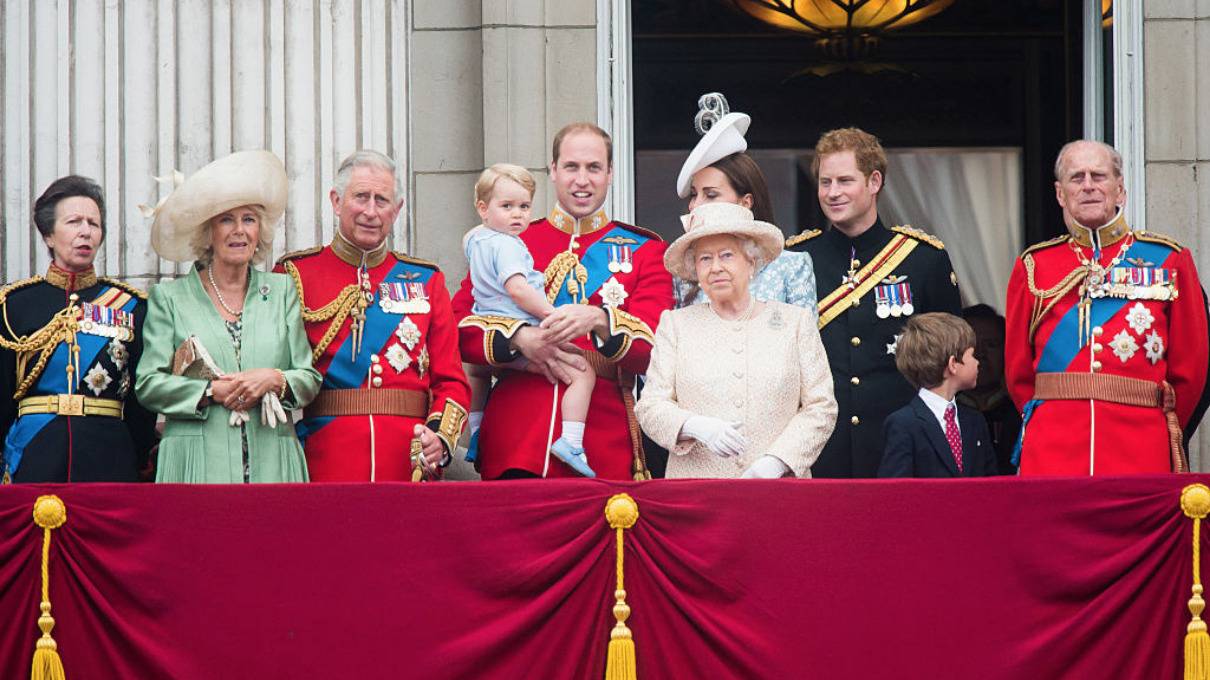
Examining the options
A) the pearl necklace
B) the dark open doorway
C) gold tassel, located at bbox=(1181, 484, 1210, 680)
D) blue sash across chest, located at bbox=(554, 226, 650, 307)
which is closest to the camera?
gold tassel, located at bbox=(1181, 484, 1210, 680)

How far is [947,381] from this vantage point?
736cm

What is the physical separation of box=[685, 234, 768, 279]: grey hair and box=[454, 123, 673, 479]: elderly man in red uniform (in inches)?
12.4

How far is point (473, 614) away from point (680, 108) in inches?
265

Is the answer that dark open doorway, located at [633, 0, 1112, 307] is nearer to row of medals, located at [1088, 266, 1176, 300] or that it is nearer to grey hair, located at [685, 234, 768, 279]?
row of medals, located at [1088, 266, 1176, 300]

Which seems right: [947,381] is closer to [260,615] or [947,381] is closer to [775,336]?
[775,336]

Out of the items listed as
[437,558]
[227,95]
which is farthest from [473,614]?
[227,95]

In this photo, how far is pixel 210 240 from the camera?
7.55 meters

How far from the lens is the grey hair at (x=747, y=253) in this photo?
7.23 metres

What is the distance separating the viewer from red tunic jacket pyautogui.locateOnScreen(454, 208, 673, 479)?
7.48 m

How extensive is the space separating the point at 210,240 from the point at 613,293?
56.8 inches

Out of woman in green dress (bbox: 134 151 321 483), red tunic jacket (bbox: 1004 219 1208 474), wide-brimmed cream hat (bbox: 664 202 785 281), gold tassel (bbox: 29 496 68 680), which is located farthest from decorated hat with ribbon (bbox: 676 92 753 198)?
gold tassel (bbox: 29 496 68 680)

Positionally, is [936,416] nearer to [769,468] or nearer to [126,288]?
[769,468]

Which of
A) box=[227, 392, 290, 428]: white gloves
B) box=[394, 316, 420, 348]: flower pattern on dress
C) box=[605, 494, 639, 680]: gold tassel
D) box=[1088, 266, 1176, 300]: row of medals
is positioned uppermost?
box=[1088, 266, 1176, 300]: row of medals

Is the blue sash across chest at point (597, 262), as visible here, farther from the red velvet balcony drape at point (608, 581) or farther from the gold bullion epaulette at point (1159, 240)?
the gold bullion epaulette at point (1159, 240)
